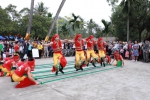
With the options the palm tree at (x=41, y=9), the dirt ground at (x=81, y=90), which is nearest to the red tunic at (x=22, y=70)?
the dirt ground at (x=81, y=90)

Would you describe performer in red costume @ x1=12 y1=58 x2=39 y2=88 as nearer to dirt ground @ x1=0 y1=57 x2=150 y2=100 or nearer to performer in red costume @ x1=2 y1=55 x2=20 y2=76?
dirt ground @ x1=0 y1=57 x2=150 y2=100

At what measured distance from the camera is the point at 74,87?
18.9ft

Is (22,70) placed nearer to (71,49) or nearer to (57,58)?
(57,58)

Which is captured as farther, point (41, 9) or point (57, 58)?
point (41, 9)

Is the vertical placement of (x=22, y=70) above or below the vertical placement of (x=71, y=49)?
below

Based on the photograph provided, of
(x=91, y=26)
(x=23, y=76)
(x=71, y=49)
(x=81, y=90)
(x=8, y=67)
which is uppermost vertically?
(x=91, y=26)

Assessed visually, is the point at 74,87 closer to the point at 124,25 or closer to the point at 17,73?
the point at 17,73

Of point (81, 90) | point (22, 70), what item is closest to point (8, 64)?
point (22, 70)

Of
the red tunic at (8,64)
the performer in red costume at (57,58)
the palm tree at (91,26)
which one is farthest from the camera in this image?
the palm tree at (91,26)

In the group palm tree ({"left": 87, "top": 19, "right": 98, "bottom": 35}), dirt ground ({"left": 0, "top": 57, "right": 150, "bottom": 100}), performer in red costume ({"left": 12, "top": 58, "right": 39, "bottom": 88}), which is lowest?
dirt ground ({"left": 0, "top": 57, "right": 150, "bottom": 100})

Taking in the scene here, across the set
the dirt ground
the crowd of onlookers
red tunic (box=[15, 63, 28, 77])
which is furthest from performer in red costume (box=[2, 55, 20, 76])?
the crowd of onlookers

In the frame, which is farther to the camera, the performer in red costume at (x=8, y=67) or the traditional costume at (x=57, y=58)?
the traditional costume at (x=57, y=58)

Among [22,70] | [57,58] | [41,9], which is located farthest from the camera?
[41,9]

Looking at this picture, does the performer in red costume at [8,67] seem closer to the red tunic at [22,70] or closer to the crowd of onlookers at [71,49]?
the red tunic at [22,70]
